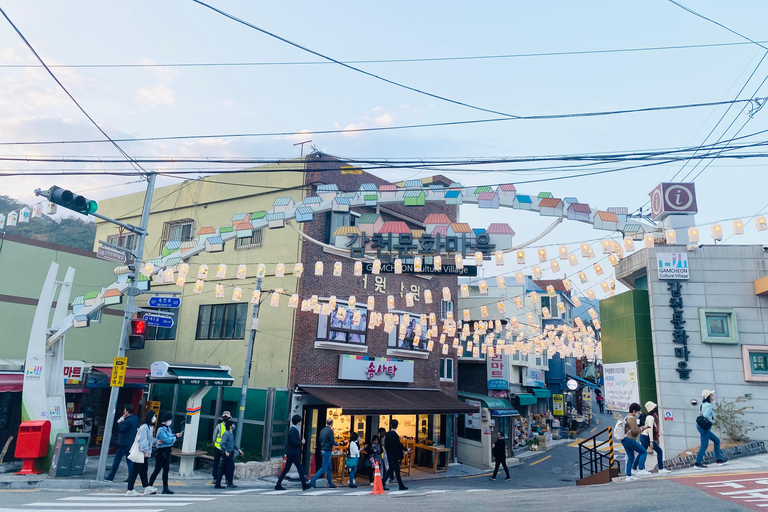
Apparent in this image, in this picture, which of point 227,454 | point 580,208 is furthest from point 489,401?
point 227,454

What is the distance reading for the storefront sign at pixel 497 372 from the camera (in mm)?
32219

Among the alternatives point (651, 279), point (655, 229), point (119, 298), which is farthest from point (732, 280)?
point (119, 298)

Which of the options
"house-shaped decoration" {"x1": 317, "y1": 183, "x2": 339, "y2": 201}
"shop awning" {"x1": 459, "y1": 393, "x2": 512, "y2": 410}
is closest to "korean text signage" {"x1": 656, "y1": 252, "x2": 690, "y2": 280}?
"house-shaped decoration" {"x1": 317, "y1": 183, "x2": 339, "y2": 201}

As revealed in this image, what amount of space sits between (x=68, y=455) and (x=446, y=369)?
17.1m

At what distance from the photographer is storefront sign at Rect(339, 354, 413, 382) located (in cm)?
2169

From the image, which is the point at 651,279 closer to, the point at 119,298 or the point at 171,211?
the point at 119,298

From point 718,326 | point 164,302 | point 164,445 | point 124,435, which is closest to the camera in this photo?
point 164,445

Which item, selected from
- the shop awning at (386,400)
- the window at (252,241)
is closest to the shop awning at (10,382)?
the shop awning at (386,400)

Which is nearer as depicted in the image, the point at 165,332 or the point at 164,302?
the point at 164,302

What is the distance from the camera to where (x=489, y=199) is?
48.2ft

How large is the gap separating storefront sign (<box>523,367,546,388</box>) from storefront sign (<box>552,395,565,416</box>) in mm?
3361

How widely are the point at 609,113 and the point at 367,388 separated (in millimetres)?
14250

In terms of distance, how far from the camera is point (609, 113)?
43.1ft

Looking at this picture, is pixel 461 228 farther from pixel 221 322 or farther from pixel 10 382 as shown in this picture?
pixel 10 382
